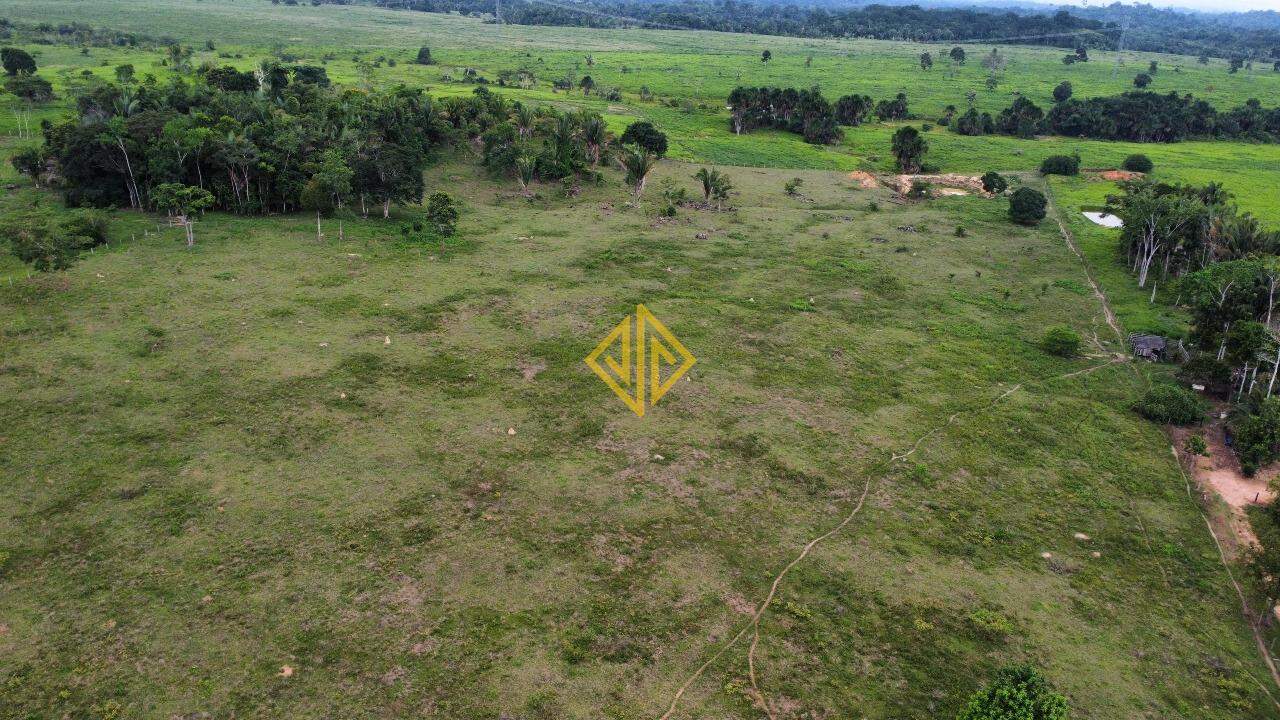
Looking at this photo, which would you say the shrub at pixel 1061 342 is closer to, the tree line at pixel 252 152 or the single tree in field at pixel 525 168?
the tree line at pixel 252 152

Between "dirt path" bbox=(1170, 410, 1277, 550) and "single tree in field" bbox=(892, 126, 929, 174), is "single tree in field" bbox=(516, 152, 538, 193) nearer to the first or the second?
"single tree in field" bbox=(892, 126, 929, 174)

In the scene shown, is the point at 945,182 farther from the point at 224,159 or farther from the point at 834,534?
the point at 224,159

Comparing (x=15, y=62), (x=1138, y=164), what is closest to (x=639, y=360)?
(x=1138, y=164)

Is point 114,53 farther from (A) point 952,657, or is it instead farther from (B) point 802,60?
(A) point 952,657

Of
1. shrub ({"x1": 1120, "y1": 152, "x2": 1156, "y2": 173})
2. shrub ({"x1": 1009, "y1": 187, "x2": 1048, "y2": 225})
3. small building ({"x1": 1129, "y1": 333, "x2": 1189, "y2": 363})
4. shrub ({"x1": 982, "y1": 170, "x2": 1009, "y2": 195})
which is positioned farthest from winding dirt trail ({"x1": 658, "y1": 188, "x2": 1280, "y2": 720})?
shrub ({"x1": 1120, "y1": 152, "x2": 1156, "y2": 173})

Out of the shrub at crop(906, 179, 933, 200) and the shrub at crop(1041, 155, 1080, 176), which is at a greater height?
the shrub at crop(1041, 155, 1080, 176)
